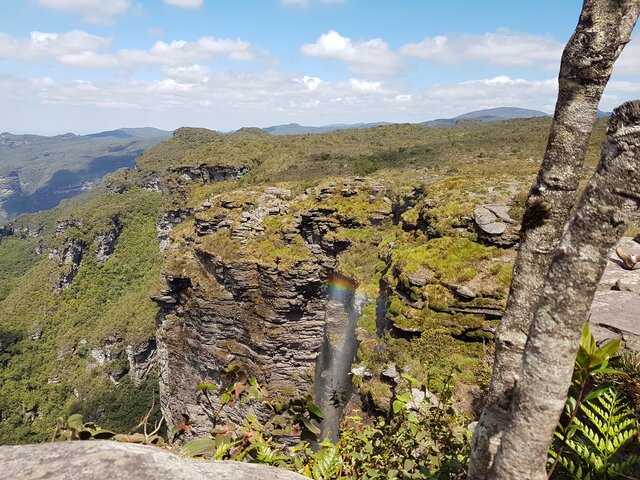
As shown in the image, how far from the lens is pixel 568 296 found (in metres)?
2.45

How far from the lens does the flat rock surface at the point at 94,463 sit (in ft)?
7.30

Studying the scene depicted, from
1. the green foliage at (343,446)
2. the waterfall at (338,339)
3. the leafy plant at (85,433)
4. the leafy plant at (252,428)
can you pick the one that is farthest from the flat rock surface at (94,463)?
the waterfall at (338,339)

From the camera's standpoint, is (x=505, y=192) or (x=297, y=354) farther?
(x=297, y=354)

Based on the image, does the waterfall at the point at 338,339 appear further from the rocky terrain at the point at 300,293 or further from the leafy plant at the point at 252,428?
the leafy plant at the point at 252,428

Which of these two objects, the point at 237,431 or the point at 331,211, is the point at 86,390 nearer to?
the point at 331,211

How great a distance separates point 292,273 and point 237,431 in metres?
27.2

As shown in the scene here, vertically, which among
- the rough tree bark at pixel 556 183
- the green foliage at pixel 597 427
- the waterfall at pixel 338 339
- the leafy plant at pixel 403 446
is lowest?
the waterfall at pixel 338 339

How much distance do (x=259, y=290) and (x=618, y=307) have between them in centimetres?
2782

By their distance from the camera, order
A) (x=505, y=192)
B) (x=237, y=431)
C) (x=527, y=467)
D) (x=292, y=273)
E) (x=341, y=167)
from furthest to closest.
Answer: (x=341, y=167) → (x=292, y=273) → (x=505, y=192) → (x=237, y=431) → (x=527, y=467)

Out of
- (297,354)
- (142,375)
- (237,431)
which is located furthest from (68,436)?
(142,375)

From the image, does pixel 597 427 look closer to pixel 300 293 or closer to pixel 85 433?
pixel 85 433

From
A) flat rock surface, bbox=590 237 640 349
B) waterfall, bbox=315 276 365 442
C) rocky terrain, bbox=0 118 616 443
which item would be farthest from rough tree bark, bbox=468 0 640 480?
waterfall, bbox=315 276 365 442

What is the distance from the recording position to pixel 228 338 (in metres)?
34.1

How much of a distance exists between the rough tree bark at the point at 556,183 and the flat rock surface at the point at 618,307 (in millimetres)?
4613
